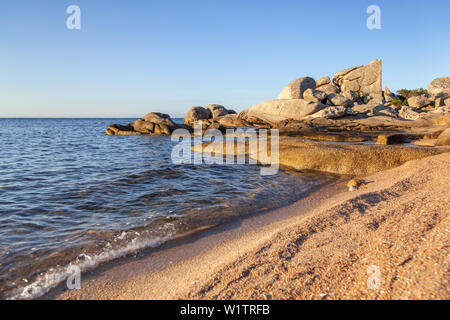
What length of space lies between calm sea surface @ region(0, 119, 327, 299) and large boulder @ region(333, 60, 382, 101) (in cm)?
3802

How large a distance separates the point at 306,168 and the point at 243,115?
2311cm

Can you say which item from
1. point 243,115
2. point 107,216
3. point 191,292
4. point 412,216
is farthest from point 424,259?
point 243,115

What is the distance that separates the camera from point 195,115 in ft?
118

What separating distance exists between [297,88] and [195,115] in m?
13.8

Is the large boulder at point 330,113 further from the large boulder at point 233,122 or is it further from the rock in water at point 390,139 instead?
the rock in water at point 390,139

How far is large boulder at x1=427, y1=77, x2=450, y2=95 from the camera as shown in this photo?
1609 inches

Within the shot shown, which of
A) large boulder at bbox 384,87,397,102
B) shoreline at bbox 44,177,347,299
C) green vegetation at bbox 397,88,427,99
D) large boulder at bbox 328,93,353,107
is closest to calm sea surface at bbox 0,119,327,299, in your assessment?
shoreline at bbox 44,177,347,299

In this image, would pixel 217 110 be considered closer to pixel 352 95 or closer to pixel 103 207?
pixel 352 95

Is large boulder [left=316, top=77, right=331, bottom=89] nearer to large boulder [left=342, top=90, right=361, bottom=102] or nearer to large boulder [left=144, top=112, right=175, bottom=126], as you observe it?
large boulder [left=342, top=90, right=361, bottom=102]

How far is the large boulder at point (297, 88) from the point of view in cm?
3300

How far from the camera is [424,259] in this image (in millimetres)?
2721

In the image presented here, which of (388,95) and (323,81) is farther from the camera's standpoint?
(388,95)

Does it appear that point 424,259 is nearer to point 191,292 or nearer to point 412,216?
point 412,216

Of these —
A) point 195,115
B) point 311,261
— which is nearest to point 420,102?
point 195,115
